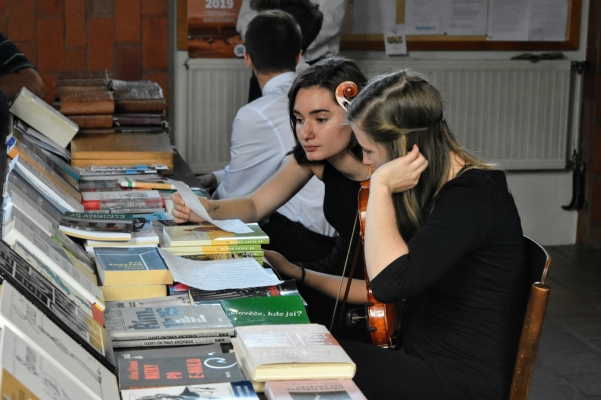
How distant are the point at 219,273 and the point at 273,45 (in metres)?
1.77

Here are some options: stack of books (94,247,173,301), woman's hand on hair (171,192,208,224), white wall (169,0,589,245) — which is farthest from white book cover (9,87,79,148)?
white wall (169,0,589,245)

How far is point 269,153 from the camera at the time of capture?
326 centimetres

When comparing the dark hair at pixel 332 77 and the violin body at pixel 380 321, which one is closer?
the violin body at pixel 380 321

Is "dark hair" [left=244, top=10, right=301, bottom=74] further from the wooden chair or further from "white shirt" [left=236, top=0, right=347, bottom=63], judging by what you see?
the wooden chair

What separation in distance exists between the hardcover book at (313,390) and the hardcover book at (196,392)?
3 cm

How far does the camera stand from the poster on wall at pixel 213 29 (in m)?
4.70

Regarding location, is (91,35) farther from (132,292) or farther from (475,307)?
(475,307)

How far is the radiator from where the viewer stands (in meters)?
4.89

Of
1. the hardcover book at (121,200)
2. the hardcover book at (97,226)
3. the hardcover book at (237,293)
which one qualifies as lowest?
the hardcover book at (237,293)

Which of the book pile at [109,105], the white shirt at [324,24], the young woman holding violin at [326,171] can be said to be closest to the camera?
the young woman holding violin at [326,171]

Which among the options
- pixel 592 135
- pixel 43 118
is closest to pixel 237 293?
pixel 43 118

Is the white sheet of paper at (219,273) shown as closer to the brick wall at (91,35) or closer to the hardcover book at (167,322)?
the hardcover book at (167,322)

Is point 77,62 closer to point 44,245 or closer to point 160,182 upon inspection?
point 160,182

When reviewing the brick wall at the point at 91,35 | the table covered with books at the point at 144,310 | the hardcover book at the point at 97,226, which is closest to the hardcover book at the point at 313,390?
the table covered with books at the point at 144,310
